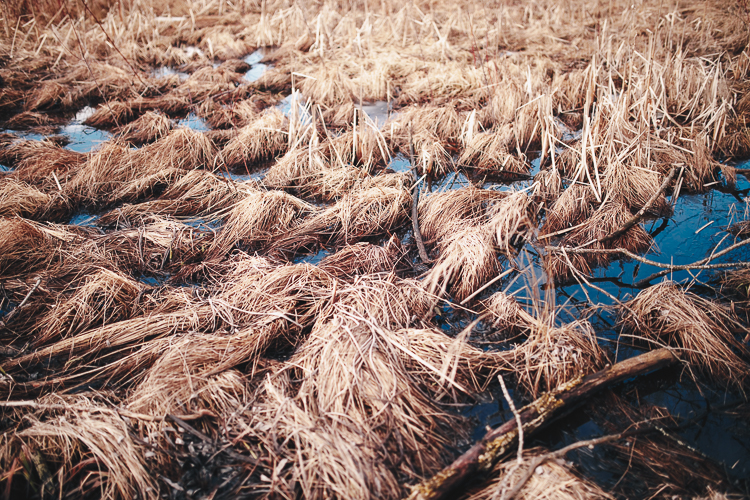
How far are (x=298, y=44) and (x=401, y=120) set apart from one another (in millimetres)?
4727

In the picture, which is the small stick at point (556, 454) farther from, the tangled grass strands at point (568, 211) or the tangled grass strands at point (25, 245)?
the tangled grass strands at point (25, 245)

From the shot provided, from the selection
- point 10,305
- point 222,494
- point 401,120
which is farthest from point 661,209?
point 10,305

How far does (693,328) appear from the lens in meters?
2.50

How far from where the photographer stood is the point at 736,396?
229 centimetres

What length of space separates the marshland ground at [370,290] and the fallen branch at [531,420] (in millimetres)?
90

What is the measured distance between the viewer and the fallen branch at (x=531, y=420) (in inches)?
71.9

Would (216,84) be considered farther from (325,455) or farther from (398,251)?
(325,455)

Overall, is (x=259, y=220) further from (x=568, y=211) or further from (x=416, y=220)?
(x=568, y=211)

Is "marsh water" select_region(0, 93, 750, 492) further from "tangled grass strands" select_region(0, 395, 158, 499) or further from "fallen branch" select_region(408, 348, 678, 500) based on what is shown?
"tangled grass strands" select_region(0, 395, 158, 499)

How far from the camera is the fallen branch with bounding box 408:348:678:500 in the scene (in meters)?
1.83

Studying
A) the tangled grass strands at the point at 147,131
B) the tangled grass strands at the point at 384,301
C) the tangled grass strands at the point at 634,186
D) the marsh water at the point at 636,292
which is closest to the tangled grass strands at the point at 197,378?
the tangled grass strands at the point at 384,301

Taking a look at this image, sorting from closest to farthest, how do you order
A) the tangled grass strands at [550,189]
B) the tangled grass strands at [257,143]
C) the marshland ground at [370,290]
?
the marshland ground at [370,290]
the tangled grass strands at [550,189]
the tangled grass strands at [257,143]

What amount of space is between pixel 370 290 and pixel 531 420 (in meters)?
1.35

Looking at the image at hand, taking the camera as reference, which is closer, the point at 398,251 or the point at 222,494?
the point at 222,494
